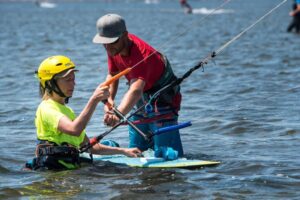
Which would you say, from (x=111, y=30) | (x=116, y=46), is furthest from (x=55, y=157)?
(x=111, y=30)

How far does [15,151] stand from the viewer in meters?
10.1

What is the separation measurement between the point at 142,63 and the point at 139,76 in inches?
5.9

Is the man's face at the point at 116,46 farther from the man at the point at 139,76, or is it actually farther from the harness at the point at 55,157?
the harness at the point at 55,157

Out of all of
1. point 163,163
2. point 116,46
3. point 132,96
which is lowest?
point 163,163

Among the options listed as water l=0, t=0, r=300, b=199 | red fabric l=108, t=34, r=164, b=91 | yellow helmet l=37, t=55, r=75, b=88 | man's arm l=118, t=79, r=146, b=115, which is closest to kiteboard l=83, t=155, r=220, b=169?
water l=0, t=0, r=300, b=199

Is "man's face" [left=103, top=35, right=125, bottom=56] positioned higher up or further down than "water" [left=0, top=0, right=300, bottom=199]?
higher up

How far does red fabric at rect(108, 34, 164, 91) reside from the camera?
26.8 feet

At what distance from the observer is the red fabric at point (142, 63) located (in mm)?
8172

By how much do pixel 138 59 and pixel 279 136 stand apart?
3.32 m

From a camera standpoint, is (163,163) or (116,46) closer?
(116,46)

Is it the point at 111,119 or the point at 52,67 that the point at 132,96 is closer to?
the point at 111,119

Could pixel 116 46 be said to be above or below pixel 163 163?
above

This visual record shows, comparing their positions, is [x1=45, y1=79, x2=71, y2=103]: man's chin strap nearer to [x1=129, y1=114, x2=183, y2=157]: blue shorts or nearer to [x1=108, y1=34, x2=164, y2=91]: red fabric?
[x1=108, y1=34, x2=164, y2=91]: red fabric

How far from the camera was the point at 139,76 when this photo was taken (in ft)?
26.7
